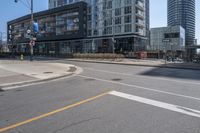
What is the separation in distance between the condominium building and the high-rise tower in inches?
1396

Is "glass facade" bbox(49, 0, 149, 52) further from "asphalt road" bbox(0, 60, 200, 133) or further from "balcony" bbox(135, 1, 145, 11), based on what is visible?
"asphalt road" bbox(0, 60, 200, 133)

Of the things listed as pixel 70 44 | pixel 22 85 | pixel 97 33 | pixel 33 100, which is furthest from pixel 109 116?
pixel 70 44

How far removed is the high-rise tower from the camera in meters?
113

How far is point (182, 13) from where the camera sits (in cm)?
11594

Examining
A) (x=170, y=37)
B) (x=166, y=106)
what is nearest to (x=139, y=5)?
(x=170, y=37)

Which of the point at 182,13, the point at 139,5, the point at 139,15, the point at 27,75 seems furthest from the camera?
the point at 182,13

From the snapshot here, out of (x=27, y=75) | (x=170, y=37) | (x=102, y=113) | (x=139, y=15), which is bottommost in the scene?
(x=102, y=113)

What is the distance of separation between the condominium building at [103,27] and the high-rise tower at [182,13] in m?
35.5

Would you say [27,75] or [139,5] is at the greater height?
[139,5]

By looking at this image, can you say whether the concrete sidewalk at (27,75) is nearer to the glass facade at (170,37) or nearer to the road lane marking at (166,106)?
the road lane marking at (166,106)

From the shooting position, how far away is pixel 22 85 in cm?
1174

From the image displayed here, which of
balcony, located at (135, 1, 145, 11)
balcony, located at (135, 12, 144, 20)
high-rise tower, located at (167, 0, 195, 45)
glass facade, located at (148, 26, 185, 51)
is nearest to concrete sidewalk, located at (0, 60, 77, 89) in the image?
balcony, located at (135, 12, 144, 20)

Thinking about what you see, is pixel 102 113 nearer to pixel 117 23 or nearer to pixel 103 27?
pixel 117 23

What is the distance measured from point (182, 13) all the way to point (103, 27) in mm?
62631
